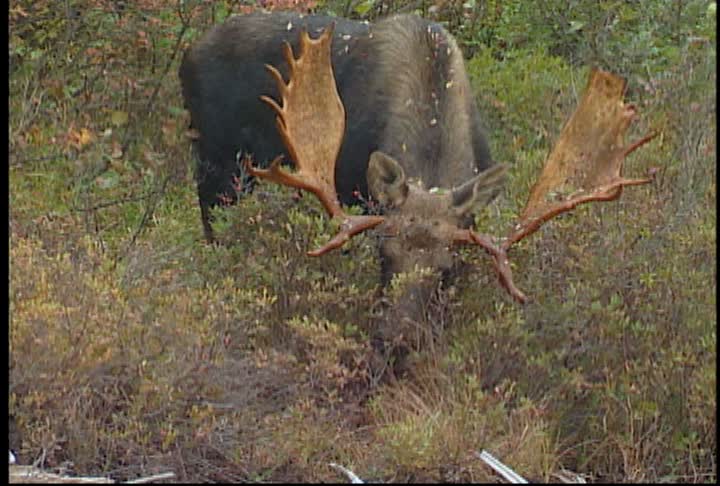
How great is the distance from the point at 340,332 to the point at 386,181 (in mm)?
950

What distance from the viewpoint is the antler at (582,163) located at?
8.57m

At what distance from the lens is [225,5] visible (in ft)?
39.0

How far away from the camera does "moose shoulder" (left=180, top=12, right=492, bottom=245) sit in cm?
967

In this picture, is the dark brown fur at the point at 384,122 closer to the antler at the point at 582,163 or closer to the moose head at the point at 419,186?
the moose head at the point at 419,186

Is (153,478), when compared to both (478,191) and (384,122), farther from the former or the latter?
(384,122)

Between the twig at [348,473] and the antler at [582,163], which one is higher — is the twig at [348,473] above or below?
below

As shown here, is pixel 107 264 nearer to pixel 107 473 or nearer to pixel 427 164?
pixel 107 473

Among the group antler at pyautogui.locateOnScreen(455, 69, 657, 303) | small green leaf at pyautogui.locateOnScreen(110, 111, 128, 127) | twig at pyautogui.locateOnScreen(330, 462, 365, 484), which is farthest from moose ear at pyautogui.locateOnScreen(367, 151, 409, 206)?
small green leaf at pyautogui.locateOnScreen(110, 111, 128, 127)

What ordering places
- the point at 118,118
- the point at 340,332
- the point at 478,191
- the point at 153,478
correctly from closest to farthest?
1. the point at 153,478
2. the point at 340,332
3. the point at 478,191
4. the point at 118,118

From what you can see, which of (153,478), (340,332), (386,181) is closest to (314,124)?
(386,181)

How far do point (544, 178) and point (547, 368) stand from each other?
1.12 meters

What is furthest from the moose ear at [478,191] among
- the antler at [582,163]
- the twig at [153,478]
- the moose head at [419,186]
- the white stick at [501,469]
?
the twig at [153,478]

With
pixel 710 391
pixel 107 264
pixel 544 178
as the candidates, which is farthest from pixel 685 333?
pixel 107 264

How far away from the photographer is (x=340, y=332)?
8.44 metres
